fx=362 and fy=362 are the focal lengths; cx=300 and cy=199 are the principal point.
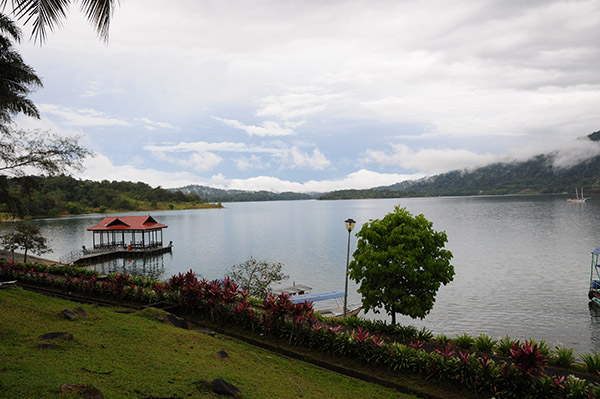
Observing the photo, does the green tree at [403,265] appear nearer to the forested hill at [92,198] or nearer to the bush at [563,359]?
the bush at [563,359]

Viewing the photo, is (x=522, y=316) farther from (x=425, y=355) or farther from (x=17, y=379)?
(x=17, y=379)

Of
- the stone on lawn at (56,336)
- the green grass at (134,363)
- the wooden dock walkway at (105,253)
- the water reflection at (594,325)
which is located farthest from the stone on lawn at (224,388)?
the wooden dock walkway at (105,253)

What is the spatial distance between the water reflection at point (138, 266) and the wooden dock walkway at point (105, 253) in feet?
2.82

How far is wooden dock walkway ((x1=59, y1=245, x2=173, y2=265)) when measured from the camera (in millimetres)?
43487

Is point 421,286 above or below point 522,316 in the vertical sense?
above

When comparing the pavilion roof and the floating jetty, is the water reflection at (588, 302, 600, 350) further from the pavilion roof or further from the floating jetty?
the pavilion roof

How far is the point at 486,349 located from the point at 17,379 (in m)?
11.1

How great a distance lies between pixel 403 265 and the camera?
49.1ft

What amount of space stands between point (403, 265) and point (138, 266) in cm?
3856

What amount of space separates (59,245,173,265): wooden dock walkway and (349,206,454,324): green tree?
40186 millimetres

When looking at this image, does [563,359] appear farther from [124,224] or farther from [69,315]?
[124,224]

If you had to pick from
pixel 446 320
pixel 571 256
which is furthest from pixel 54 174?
pixel 571 256

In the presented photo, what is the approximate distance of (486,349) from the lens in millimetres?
10570

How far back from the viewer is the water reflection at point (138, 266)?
131 ft
